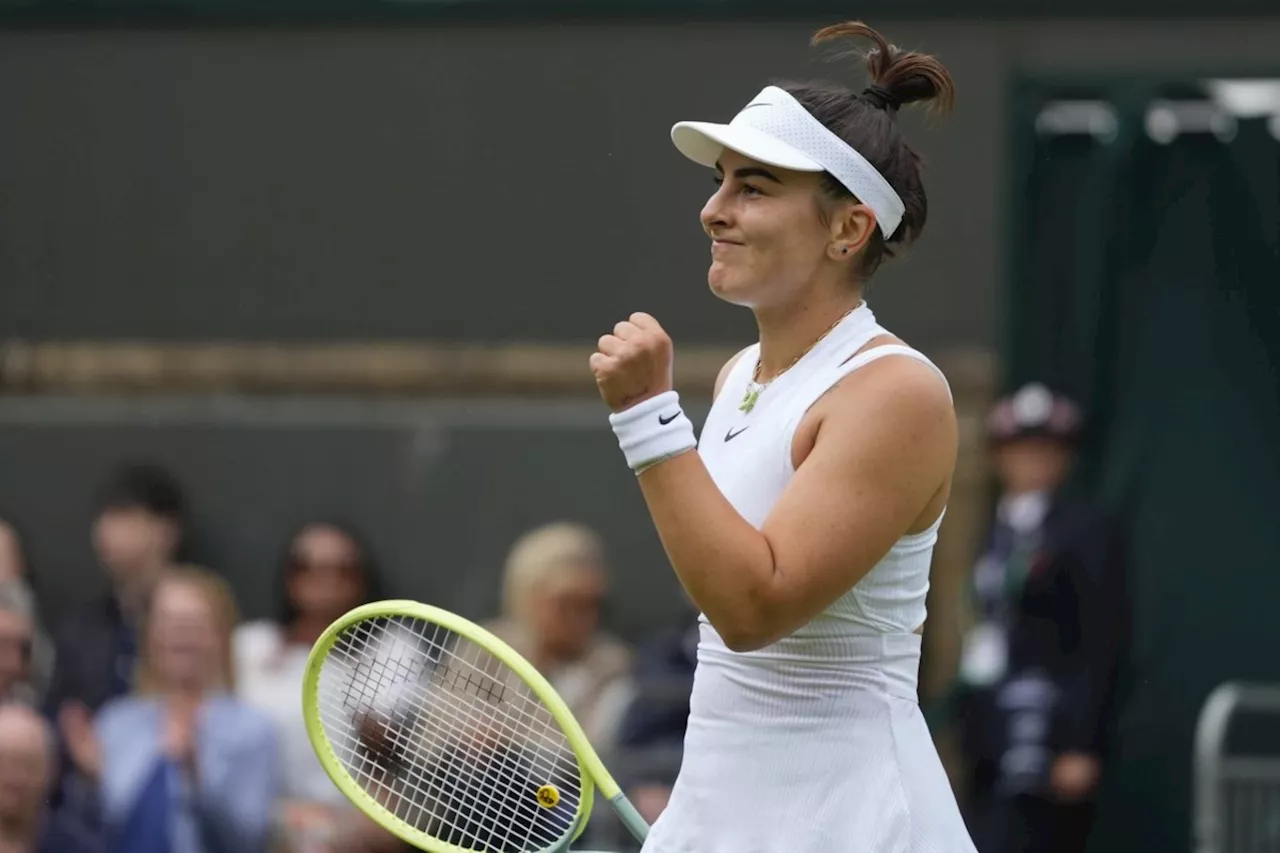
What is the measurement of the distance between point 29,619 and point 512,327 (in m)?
1.68

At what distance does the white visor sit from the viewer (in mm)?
2623

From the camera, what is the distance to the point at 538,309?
664 cm

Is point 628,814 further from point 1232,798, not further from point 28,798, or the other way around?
point 1232,798

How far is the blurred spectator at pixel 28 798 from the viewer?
205 inches

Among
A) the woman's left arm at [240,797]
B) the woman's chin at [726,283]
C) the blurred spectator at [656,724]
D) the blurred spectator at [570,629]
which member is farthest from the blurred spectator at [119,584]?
the woman's chin at [726,283]

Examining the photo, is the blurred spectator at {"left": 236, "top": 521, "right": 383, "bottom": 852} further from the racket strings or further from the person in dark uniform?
the racket strings

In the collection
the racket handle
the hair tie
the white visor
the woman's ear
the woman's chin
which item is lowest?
Answer: the racket handle

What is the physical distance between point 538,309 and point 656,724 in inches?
66.5

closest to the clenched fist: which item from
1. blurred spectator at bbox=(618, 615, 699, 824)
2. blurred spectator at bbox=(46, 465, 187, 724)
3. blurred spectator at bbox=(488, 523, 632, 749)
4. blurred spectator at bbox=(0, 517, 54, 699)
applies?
blurred spectator at bbox=(618, 615, 699, 824)

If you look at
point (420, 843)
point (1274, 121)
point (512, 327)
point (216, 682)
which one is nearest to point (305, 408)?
point (512, 327)

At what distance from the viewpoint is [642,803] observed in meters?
5.32

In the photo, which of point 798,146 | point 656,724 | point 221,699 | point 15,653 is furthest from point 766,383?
point 15,653

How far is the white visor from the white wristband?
0.34m

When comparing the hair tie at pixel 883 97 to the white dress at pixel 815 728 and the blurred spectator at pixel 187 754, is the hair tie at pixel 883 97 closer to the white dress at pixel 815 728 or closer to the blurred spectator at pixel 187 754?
the white dress at pixel 815 728
